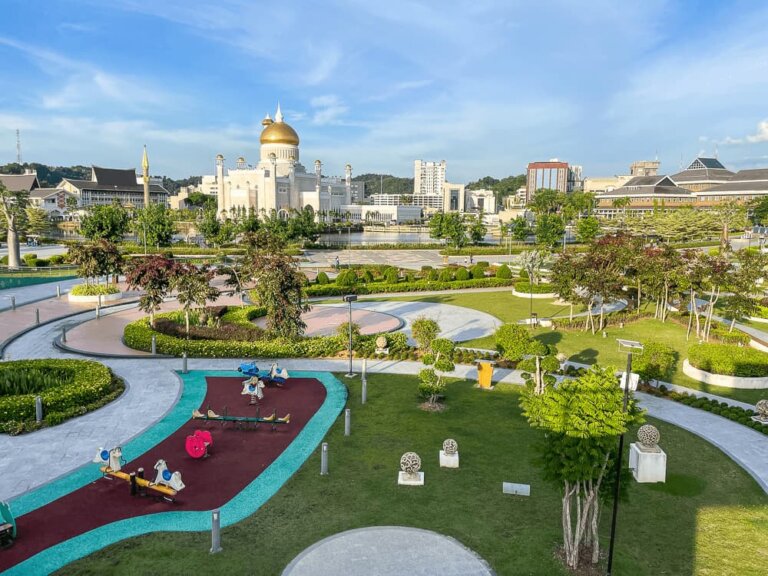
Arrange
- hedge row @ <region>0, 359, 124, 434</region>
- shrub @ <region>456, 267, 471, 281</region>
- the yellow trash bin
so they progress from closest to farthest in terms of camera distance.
A: hedge row @ <region>0, 359, 124, 434</region> < the yellow trash bin < shrub @ <region>456, 267, 471, 281</region>

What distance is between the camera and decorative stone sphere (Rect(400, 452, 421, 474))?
13.1 m

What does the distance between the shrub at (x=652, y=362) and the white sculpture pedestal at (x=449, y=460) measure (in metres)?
9.80

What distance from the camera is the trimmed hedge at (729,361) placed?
20.6 metres

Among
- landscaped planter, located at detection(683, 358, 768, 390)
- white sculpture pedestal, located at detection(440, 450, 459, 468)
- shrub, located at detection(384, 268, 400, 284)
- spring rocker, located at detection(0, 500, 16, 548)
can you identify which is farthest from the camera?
shrub, located at detection(384, 268, 400, 284)

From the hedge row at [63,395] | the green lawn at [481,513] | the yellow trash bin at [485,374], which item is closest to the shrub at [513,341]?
the yellow trash bin at [485,374]

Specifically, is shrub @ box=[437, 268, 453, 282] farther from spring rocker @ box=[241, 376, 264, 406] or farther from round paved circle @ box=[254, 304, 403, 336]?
spring rocker @ box=[241, 376, 264, 406]

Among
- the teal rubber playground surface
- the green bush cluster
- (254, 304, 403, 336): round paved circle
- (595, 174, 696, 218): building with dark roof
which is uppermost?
(595, 174, 696, 218): building with dark roof

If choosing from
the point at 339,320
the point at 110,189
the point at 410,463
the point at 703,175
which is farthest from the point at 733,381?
the point at 110,189

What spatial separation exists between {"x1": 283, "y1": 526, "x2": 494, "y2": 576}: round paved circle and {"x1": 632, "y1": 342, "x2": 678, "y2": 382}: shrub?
1265cm

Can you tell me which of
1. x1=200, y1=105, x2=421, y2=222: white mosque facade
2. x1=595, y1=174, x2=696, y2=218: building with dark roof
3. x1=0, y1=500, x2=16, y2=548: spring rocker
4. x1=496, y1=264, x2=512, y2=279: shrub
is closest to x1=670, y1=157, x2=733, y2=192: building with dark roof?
x1=595, y1=174, x2=696, y2=218: building with dark roof

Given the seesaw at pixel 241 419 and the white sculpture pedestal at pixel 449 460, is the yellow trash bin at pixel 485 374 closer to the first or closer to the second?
the white sculpture pedestal at pixel 449 460

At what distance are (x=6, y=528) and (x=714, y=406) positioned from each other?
65.5 ft

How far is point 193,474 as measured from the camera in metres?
13.6

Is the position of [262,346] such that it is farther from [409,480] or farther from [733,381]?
[733,381]
